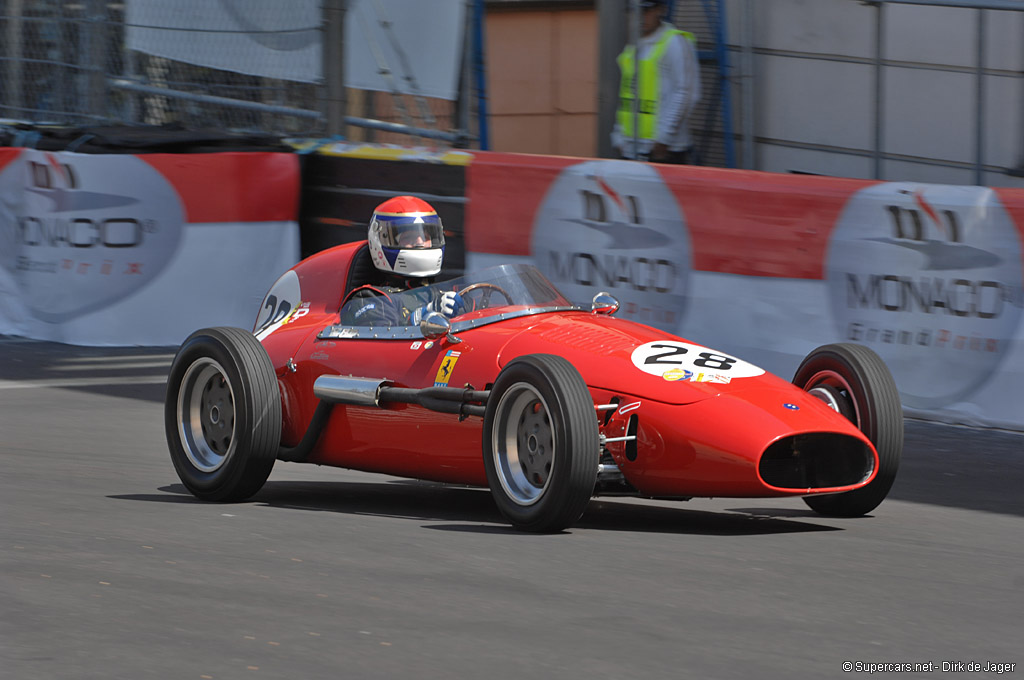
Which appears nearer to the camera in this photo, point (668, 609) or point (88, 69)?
point (668, 609)

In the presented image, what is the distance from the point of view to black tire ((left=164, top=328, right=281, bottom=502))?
6984 millimetres

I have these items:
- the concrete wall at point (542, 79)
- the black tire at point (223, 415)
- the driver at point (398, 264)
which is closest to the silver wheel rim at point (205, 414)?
the black tire at point (223, 415)

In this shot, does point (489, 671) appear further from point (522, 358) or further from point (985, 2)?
point (985, 2)

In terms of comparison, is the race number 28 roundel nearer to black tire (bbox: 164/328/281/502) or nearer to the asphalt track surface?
the asphalt track surface

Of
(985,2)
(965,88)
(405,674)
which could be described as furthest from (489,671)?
(965,88)

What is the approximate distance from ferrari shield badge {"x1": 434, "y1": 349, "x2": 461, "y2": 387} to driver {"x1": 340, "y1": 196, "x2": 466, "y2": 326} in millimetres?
428

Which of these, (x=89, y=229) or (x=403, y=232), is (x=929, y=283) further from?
(x=89, y=229)

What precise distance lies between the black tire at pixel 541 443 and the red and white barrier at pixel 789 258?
3.84 metres

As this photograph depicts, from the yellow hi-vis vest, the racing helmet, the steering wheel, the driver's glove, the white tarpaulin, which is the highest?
the white tarpaulin

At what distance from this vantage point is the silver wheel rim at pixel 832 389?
21.8 ft

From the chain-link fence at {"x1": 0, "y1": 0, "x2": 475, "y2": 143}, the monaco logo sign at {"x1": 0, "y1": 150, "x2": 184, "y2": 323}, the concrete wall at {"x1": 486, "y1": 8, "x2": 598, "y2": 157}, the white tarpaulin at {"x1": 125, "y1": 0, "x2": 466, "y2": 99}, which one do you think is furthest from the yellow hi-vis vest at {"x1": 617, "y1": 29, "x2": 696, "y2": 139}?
the concrete wall at {"x1": 486, "y1": 8, "x2": 598, "y2": 157}

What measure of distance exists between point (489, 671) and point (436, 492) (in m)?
3.57

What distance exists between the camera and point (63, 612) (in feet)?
15.8

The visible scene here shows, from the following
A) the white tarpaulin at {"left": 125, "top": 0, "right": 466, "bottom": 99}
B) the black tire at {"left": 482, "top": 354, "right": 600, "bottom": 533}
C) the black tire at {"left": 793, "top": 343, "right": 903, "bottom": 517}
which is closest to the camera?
the black tire at {"left": 482, "top": 354, "right": 600, "bottom": 533}
